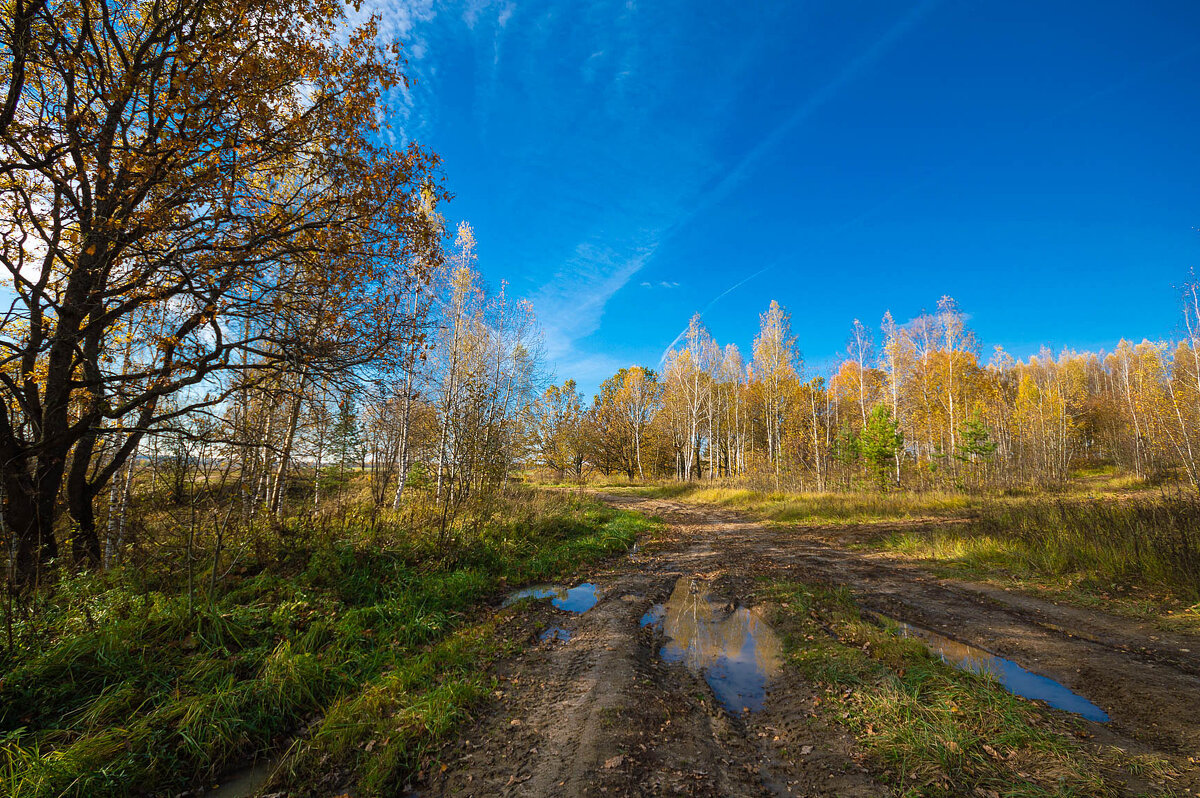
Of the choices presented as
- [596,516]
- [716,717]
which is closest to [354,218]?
[716,717]

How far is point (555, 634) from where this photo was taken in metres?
5.62

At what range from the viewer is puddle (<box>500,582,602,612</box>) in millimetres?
6769

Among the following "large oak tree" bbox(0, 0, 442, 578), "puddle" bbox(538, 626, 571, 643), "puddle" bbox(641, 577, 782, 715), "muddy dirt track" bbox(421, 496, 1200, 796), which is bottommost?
"puddle" bbox(538, 626, 571, 643)

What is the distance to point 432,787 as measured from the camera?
305 centimetres

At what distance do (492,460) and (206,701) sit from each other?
7.10m

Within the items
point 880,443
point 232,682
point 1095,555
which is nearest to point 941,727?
point 232,682

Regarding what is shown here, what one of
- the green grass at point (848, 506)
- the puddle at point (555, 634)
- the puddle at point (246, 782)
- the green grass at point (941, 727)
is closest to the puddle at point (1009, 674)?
the green grass at point (941, 727)

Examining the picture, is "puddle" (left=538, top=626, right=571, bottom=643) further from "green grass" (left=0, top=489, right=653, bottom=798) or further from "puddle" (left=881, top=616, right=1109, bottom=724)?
"puddle" (left=881, top=616, right=1109, bottom=724)

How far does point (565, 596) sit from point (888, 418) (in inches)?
793

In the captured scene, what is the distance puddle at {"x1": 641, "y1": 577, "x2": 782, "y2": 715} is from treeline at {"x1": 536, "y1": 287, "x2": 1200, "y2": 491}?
52.8 feet

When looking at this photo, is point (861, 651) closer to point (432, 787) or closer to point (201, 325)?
point (432, 787)

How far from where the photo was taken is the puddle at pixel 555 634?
17.9 feet

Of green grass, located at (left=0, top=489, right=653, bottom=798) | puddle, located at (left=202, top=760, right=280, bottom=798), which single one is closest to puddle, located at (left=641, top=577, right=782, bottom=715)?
green grass, located at (left=0, top=489, right=653, bottom=798)

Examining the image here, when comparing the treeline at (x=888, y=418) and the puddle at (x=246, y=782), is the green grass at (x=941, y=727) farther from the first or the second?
the treeline at (x=888, y=418)
